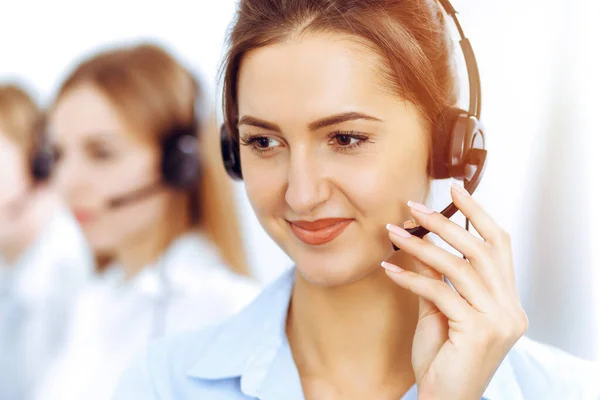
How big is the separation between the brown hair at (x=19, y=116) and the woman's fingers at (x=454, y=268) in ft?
7.44

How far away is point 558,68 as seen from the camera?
1.82 m

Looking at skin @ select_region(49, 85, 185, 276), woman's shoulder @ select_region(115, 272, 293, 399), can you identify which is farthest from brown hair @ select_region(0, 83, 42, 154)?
woman's shoulder @ select_region(115, 272, 293, 399)

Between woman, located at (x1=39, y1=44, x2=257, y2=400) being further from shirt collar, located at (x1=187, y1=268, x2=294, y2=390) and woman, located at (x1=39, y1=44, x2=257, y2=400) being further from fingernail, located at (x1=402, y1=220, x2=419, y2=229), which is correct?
fingernail, located at (x1=402, y1=220, x2=419, y2=229)

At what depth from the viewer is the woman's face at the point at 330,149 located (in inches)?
42.9

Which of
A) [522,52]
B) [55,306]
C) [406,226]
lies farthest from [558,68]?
[55,306]

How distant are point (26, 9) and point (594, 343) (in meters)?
2.39

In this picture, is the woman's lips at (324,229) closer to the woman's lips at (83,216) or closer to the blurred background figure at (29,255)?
the woman's lips at (83,216)

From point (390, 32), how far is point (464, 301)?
418 millimetres

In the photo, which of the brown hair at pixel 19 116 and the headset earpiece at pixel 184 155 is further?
the brown hair at pixel 19 116

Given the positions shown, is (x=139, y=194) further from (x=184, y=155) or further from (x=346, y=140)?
(x=346, y=140)

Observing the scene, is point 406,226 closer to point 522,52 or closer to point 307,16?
point 307,16

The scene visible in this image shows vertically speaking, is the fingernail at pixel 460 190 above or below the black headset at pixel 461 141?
below

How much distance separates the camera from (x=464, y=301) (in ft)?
3.45

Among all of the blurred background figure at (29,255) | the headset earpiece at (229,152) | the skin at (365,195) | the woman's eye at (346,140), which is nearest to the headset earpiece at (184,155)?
the blurred background figure at (29,255)
